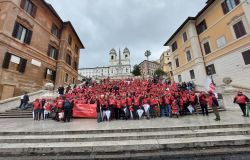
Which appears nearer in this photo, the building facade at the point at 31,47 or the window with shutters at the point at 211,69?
the building facade at the point at 31,47

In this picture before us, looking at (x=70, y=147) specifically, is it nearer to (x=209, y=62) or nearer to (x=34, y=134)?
(x=34, y=134)

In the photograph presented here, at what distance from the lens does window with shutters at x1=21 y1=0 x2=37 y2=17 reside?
1677cm

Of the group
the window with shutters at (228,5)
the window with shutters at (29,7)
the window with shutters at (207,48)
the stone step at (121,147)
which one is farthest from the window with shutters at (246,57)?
the window with shutters at (29,7)

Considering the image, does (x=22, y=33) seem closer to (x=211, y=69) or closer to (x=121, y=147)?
(x=121, y=147)

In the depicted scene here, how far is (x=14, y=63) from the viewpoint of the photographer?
1515 centimetres

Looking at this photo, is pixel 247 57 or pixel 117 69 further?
pixel 117 69

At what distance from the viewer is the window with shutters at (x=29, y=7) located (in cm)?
1677

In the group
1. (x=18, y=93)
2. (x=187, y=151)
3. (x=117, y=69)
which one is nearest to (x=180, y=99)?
(x=187, y=151)

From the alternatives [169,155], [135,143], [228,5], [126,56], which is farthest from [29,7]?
[126,56]

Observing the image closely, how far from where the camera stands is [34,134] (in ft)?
21.4

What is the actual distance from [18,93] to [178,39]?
91.2ft

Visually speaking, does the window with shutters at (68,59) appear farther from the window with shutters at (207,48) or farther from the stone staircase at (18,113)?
the window with shutters at (207,48)

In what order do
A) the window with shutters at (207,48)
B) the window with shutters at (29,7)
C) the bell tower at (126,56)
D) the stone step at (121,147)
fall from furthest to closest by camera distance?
the bell tower at (126,56) → the window with shutters at (207,48) → the window with shutters at (29,7) → the stone step at (121,147)

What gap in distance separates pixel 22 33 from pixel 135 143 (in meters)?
19.5
